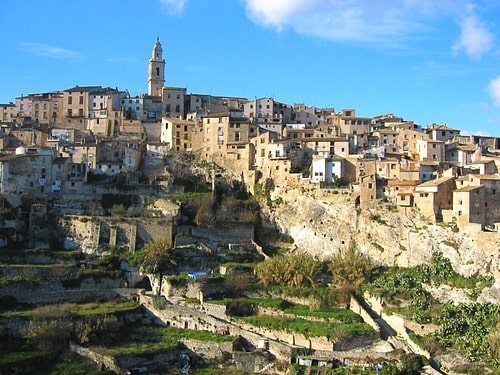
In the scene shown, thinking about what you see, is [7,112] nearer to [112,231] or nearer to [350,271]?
[112,231]

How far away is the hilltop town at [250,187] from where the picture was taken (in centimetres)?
4147

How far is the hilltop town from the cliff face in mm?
74

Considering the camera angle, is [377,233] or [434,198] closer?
[434,198]

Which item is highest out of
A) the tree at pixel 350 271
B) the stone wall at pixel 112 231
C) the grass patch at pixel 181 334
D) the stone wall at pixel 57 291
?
the stone wall at pixel 112 231

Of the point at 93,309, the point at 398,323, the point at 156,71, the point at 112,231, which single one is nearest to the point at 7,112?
the point at 156,71

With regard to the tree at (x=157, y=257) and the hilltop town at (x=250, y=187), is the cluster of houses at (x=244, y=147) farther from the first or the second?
the tree at (x=157, y=257)

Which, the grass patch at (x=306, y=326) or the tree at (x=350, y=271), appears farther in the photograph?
the tree at (x=350, y=271)

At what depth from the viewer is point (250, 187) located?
5212 cm

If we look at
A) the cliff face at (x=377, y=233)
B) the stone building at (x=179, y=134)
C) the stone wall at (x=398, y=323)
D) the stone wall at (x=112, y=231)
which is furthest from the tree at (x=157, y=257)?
the stone building at (x=179, y=134)

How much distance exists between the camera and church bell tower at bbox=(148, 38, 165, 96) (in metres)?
68.1

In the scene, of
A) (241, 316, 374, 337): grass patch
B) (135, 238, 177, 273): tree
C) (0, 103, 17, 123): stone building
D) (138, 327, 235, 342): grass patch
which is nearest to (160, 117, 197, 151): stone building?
(135, 238, 177, 273): tree

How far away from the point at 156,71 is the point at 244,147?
1857 cm

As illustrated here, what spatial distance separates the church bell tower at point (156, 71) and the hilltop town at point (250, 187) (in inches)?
240

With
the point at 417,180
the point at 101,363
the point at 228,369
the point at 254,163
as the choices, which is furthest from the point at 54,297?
the point at 417,180
